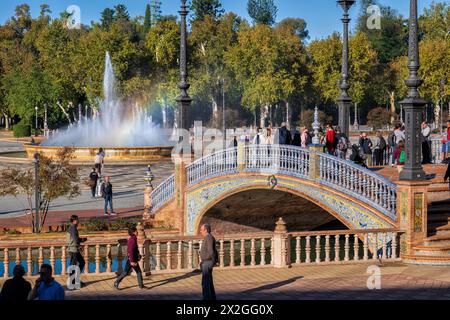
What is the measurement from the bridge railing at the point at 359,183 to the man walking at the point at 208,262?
21.3ft

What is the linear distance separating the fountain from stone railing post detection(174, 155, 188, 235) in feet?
90.3

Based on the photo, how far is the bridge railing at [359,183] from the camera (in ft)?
62.7

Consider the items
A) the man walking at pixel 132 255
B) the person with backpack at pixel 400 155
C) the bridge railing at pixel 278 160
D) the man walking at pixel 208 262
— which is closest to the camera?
the man walking at pixel 208 262

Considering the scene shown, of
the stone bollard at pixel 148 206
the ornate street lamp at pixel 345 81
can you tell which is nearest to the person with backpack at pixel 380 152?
the ornate street lamp at pixel 345 81

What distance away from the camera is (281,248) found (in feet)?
58.6

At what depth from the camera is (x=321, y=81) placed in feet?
283

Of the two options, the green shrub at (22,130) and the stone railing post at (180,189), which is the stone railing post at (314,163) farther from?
the green shrub at (22,130)

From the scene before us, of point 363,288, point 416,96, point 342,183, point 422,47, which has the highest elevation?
point 422,47

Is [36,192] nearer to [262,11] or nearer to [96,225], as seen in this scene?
[96,225]

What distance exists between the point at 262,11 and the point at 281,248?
9580 centimetres

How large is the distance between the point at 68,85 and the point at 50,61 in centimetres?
652
